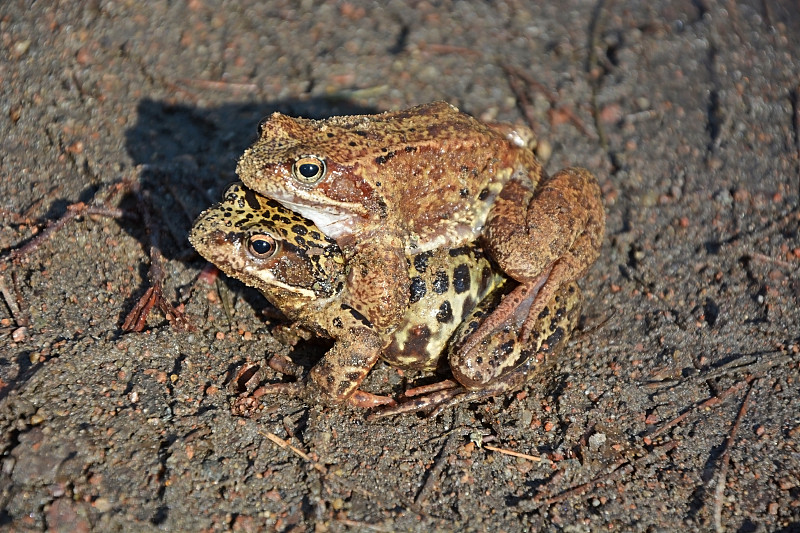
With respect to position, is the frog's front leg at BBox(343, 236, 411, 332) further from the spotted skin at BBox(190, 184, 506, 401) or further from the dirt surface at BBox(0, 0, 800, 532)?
the dirt surface at BBox(0, 0, 800, 532)

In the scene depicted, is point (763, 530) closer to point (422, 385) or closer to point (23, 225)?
point (422, 385)

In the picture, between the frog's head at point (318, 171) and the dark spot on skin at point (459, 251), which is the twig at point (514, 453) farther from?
the frog's head at point (318, 171)

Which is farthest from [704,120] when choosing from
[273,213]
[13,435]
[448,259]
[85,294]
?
[13,435]

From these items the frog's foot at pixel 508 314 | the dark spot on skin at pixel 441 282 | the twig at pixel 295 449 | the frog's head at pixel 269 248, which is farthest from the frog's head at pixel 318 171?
the twig at pixel 295 449

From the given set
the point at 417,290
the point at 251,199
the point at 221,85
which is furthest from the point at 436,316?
the point at 221,85

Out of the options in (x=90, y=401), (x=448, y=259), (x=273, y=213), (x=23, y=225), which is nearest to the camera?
(x=90, y=401)

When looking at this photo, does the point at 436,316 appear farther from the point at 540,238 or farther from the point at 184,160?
the point at 184,160
